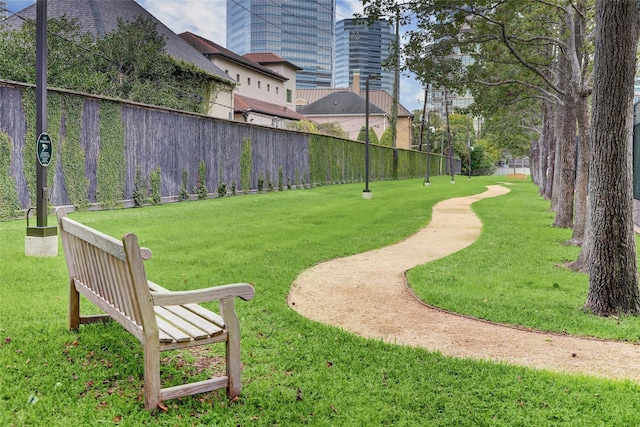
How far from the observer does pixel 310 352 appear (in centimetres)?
490

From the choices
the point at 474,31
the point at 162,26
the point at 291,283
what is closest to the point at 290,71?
the point at 162,26

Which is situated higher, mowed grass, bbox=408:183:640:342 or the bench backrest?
the bench backrest

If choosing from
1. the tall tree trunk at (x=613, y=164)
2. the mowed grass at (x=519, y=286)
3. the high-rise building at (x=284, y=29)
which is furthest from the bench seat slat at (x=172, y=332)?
the high-rise building at (x=284, y=29)

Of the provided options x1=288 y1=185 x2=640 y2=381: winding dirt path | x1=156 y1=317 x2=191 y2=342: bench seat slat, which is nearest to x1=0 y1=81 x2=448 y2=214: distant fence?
x1=288 y1=185 x2=640 y2=381: winding dirt path

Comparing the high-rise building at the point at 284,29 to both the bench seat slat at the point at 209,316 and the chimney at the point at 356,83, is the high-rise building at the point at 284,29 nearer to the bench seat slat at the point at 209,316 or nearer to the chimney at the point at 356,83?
the chimney at the point at 356,83

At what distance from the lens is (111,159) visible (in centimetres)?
1617

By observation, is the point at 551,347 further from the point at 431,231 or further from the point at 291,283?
the point at 431,231

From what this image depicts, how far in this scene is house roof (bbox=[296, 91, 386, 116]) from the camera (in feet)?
254

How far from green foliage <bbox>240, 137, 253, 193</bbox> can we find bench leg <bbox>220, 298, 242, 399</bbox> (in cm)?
2015

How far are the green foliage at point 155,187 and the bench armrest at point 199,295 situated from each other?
14.9 meters

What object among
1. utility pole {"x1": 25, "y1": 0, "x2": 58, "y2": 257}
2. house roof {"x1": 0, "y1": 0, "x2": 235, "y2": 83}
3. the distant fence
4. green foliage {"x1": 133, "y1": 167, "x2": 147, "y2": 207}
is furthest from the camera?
house roof {"x1": 0, "y1": 0, "x2": 235, "y2": 83}

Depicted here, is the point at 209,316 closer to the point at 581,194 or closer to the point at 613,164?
the point at 613,164

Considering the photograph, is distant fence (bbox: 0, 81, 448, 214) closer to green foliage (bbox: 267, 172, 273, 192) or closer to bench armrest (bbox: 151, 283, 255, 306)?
green foliage (bbox: 267, 172, 273, 192)

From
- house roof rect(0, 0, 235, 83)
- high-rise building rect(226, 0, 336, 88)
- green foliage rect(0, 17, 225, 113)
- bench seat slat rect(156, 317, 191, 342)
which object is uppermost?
high-rise building rect(226, 0, 336, 88)
